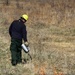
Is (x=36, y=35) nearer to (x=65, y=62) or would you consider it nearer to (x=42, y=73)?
(x=65, y=62)

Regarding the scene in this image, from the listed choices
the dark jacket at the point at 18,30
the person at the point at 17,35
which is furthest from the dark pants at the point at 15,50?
the dark jacket at the point at 18,30

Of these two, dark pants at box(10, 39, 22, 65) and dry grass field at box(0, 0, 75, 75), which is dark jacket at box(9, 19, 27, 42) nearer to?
dark pants at box(10, 39, 22, 65)

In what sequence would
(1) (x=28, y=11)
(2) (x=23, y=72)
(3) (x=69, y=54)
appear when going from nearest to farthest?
1. (2) (x=23, y=72)
2. (3) (x=69, y=54)
3. (1) (x=28, y=11)

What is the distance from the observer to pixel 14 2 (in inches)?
1193

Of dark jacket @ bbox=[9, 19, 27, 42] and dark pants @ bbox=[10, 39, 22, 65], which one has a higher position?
dark jacket @ bbox=[9, 19, 27, 42]

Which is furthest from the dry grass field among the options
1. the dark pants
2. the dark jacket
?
the dark jacket

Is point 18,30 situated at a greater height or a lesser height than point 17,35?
greater

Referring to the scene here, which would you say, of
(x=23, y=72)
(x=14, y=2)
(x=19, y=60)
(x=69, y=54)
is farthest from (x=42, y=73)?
(x=14, y=2)

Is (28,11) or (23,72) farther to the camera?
(28,11)

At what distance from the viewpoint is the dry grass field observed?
11.2 metres

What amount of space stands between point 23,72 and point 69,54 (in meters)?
3.53

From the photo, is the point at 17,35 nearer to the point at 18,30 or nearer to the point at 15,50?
the point at 18,30

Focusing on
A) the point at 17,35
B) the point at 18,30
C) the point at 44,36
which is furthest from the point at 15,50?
the point at 44,36

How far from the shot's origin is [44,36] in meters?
17.8
